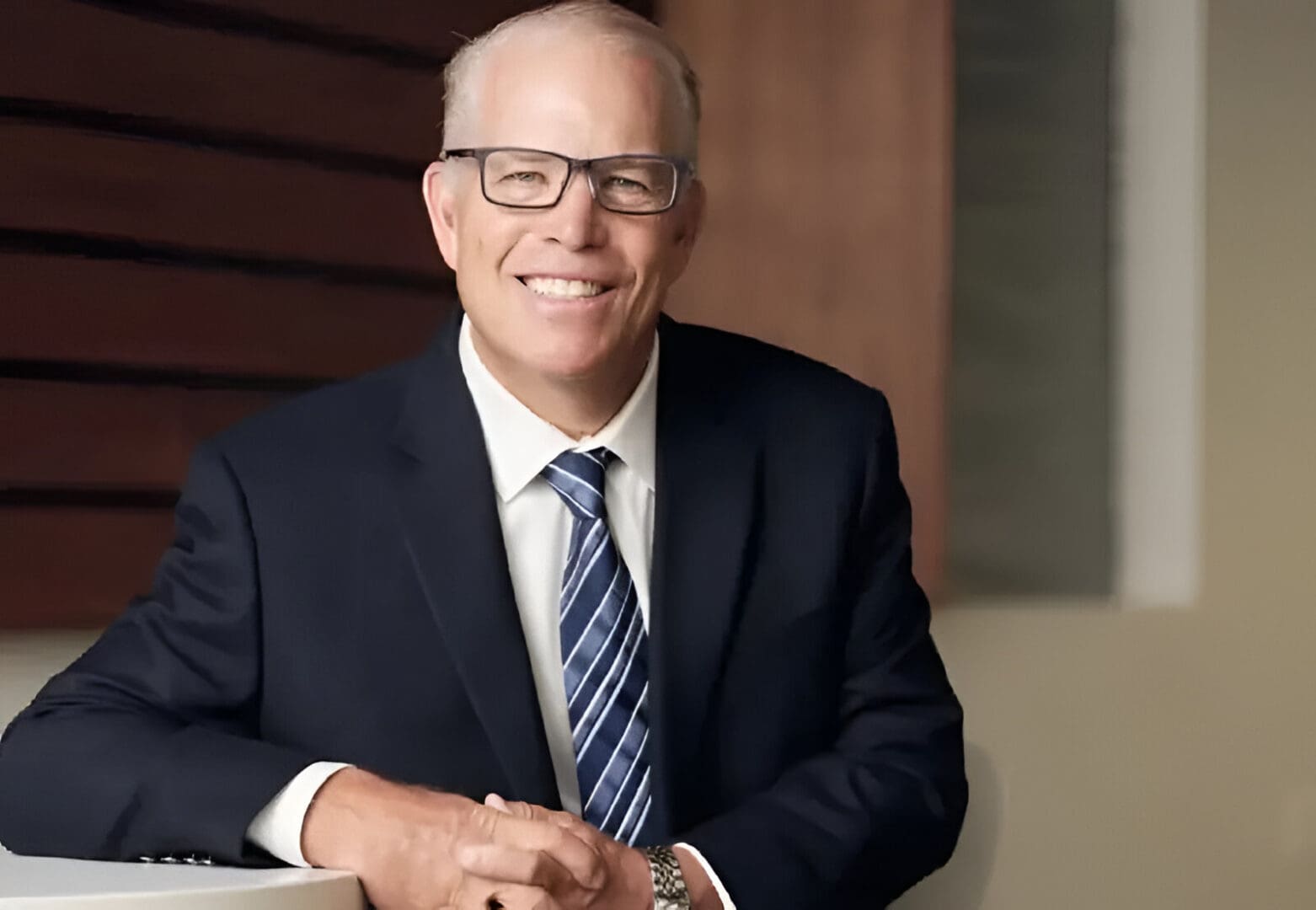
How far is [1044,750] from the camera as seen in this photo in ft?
8.75

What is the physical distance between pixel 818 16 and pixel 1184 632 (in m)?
1.14

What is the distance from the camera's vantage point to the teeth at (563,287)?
1756 millimetres

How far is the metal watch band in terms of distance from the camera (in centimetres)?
167

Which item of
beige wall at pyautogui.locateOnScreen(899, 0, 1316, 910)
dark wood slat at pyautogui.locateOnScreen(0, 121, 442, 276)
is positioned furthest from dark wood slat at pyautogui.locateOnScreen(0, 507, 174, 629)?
beige wall at pyautogui.locateOnScreen(899, 0, 1316, 910)

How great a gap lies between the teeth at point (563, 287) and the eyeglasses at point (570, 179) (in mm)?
74

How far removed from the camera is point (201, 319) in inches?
78.4

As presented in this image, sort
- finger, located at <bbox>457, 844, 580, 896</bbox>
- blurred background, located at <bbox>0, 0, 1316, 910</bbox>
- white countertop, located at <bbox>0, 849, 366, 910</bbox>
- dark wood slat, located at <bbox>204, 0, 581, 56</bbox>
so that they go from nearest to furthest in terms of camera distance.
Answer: white countertop, located at <bbox>0, 849, 366, 910</bbox> < finger, located at <bbox>457, 844, 580, 896</bbox> < blurred background, located at <bbox>0, 0, 1316, 910</bbox> < dark wood slat, located at <bbox>204, 0, 581, 56</bbox>

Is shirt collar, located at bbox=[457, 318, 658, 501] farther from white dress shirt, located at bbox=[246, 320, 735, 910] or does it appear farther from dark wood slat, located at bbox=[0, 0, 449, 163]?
dark wood slat, located at bbox=[0, 0, 449, 163]

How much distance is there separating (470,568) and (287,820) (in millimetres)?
313

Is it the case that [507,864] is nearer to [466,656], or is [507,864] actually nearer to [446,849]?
[446,849]

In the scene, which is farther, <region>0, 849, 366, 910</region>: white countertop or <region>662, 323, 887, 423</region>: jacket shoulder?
<region>662, 323, 887, 423</region>: jacket shoulder

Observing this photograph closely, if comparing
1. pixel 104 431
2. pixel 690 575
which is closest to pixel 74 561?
pixel 104 431

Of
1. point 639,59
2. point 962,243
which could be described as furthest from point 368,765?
point 962,243

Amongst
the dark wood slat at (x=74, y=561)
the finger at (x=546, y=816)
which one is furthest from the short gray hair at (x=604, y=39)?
the finger at (x=546, y=816)
